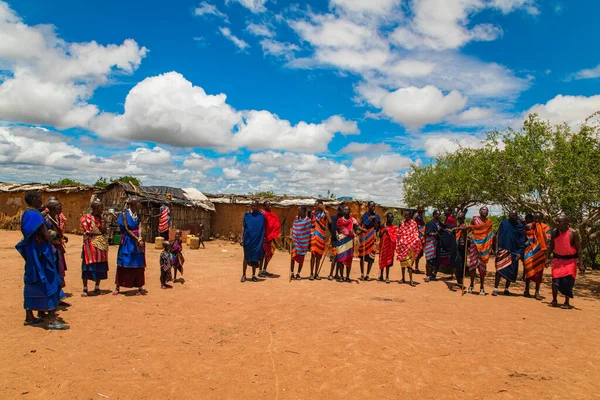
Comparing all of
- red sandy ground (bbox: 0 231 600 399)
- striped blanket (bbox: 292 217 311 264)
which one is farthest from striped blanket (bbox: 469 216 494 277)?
striped blanket (bbox: 292 217 311 264)

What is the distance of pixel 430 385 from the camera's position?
13.2ft

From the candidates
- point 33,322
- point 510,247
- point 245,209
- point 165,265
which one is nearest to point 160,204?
point 245,209

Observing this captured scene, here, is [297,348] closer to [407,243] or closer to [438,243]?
[407,243]

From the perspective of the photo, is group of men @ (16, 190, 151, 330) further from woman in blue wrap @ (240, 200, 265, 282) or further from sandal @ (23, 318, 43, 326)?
woman in blue wrap @ (240, 200, 265, 282)

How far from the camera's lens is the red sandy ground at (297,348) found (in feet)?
12.7

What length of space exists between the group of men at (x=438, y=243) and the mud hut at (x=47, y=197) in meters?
14.7

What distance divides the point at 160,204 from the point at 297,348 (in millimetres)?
16204

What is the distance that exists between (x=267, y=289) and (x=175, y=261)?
7.27 ft

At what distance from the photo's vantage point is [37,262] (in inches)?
206

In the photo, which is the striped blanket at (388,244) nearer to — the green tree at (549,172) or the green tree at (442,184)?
the green tree at (549,172)

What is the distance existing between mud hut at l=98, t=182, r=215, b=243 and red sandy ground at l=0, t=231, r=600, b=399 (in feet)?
35.9

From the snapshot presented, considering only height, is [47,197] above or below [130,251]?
above

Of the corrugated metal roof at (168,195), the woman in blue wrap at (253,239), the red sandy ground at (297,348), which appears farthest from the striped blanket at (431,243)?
the corrugated metal roof at (168,195)

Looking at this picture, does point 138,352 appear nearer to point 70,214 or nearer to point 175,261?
point 175,261
